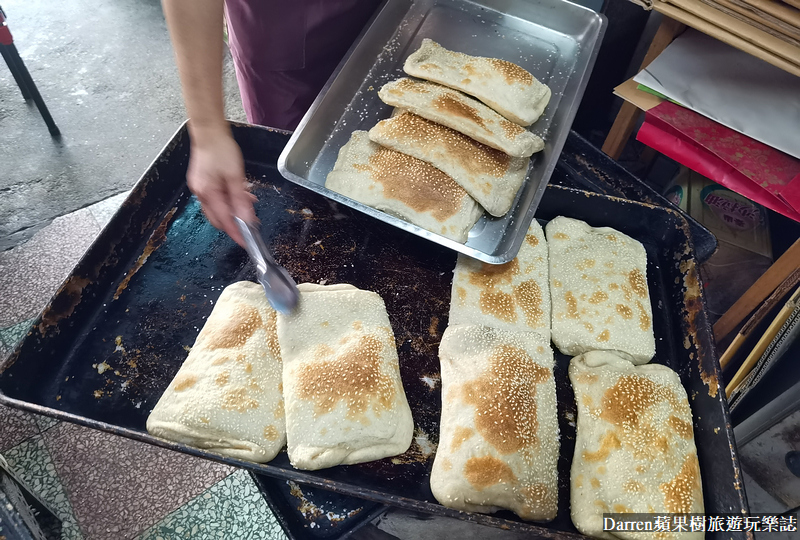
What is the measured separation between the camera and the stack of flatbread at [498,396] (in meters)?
1.37

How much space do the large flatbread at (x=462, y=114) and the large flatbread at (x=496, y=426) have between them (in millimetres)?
703

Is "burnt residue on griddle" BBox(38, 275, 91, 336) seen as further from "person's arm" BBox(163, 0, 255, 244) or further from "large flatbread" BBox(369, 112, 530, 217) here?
"large flatbread" BBox(369, 112, 530, 217)

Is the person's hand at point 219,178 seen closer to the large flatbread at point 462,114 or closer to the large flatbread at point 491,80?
the large flatbread at point 462,114

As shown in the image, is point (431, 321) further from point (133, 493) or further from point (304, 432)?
point (133, 493)

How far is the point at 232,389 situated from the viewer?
1491mm

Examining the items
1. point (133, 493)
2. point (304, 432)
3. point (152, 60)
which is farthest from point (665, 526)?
point (152, 60)

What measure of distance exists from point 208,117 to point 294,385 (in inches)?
32.9

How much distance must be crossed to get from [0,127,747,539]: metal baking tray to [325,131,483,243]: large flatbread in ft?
0.42

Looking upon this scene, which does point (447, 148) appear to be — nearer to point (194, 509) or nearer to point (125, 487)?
point (194, 509)

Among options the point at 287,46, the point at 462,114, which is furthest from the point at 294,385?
the point at 287,46

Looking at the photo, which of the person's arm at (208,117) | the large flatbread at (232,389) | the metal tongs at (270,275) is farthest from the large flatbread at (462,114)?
the large flatbread at (232,389)

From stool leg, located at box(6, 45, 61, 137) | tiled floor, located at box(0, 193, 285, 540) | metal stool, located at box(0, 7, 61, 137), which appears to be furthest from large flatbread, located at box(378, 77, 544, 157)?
stool leg, located at box(6, 45, 61, 137)

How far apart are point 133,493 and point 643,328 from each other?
2158mm

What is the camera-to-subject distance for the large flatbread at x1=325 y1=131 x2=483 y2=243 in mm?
1765
